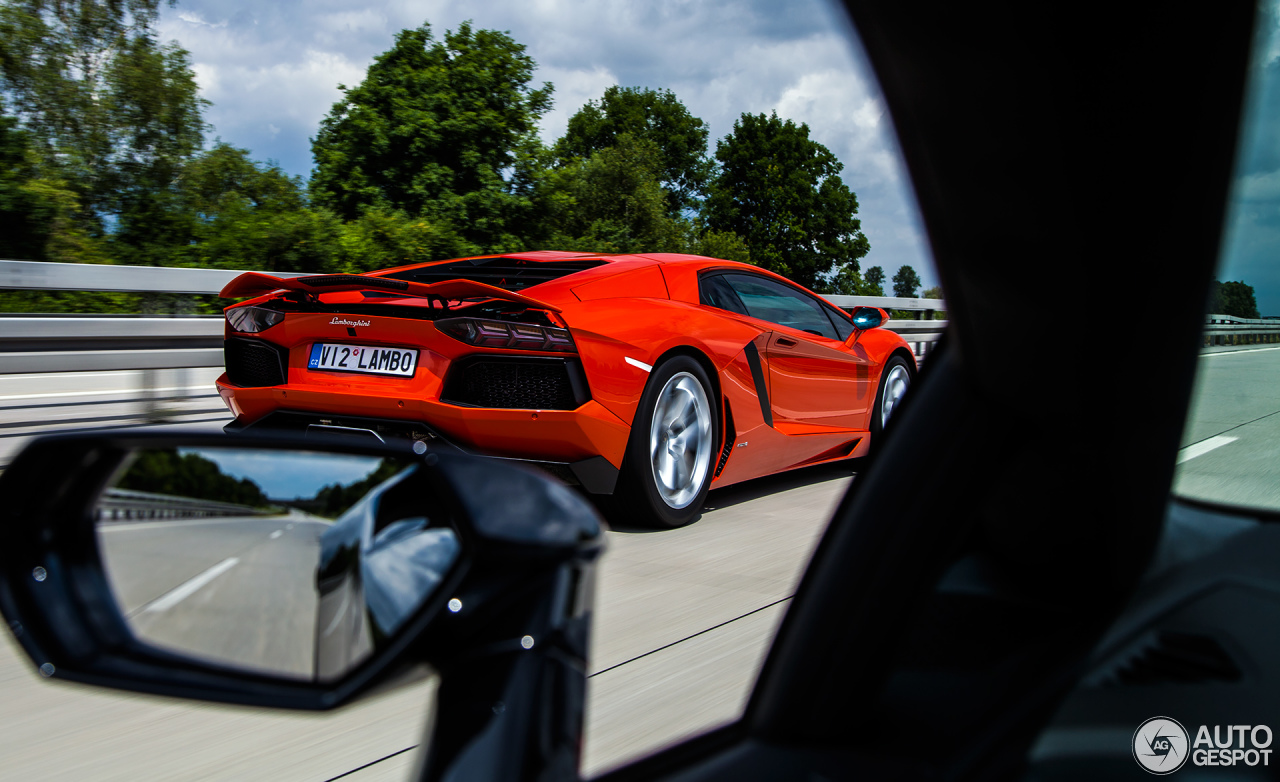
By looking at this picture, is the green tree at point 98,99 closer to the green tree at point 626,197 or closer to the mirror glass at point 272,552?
the green tree at point 626,197

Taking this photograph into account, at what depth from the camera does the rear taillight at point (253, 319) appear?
15.6 feet

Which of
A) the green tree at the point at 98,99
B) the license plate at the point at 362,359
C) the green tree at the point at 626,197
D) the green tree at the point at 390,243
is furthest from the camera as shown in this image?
the green tree at the point at 626,197

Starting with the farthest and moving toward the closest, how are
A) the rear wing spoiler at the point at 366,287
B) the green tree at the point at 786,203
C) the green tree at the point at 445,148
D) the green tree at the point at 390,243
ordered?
the green tree at the point at 786,203
the green tree at the point at 445,148
the green tree at the point at 390,243
the rear wing spoiler at the point at 366,287

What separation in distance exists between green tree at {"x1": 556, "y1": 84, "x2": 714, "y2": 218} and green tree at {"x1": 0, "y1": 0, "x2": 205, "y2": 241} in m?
38.2

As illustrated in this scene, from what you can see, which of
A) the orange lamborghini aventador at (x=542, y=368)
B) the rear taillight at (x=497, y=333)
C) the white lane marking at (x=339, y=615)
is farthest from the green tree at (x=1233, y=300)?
the rear taillight at (x=497, y=333)

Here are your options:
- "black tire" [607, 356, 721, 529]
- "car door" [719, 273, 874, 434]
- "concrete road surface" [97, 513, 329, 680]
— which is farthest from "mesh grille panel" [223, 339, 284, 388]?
"concrete road surface" [97, 513, 329, 680]

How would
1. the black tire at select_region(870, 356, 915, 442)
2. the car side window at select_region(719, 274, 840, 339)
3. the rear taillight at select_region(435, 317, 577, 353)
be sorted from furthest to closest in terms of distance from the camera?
the black tire at select_region(870, 356, 915, 442) → the car side window at select_region(719, 274, 840, 339) → the rear taillight at select_region(435, 317, 577, 353)

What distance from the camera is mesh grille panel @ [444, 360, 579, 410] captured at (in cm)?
443

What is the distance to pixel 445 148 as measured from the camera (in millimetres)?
35500

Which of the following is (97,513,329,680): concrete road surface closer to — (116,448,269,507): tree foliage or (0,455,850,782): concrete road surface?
(116,448,269,507): tree foliage

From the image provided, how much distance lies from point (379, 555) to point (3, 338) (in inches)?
249

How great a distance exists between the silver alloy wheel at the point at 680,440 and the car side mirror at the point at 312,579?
12.5 feet

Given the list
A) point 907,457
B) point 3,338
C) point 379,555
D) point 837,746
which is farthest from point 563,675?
point 3,338

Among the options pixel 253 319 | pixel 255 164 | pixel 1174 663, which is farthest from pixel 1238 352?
pixel 255 164
